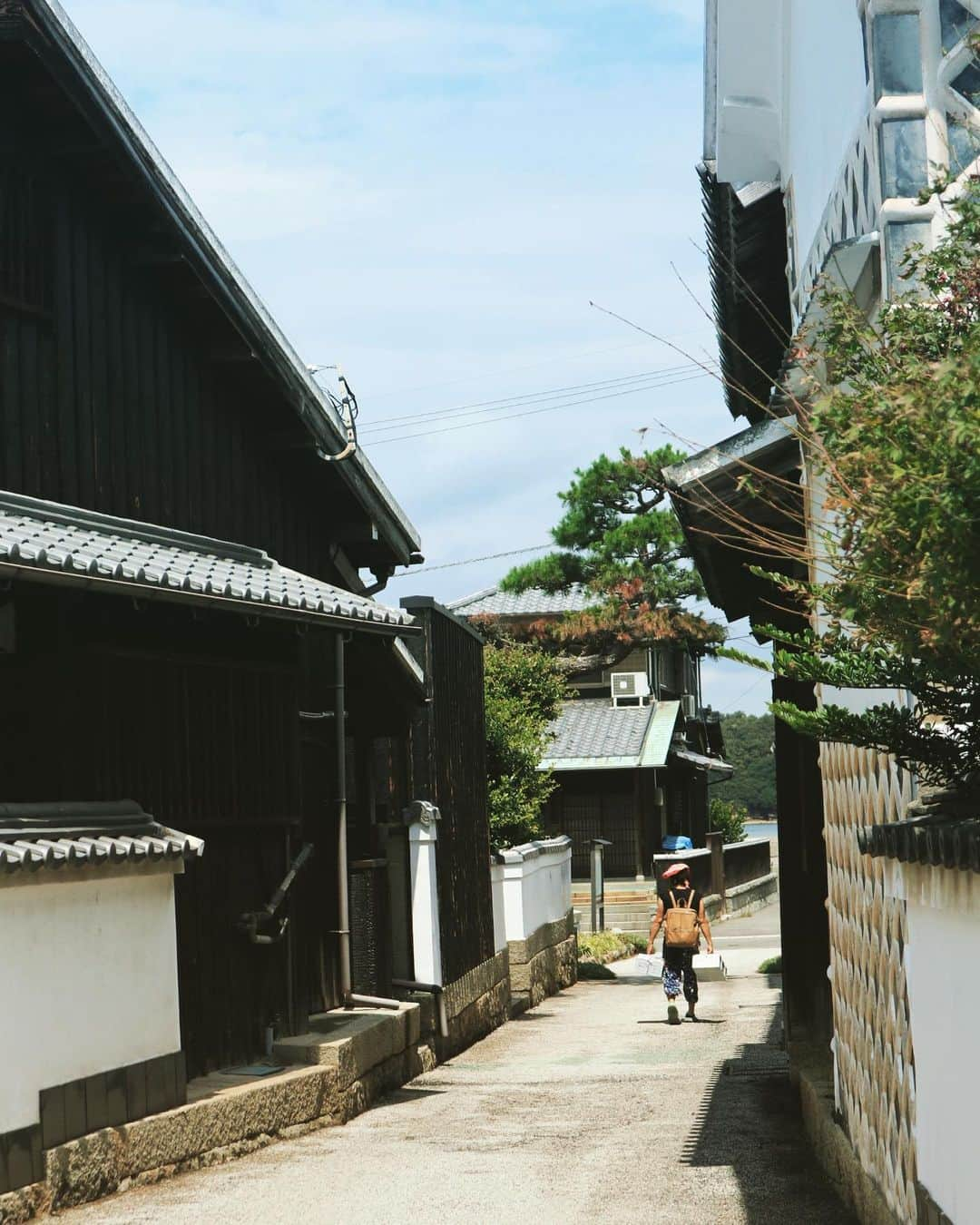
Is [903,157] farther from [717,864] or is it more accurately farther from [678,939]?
[717,864]

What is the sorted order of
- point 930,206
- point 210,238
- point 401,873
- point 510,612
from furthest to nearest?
1. point 510,612
2. point 401,873
3. point 210,238
4. point 930,206

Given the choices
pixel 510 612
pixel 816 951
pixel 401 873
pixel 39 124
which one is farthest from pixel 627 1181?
pixel 510 612

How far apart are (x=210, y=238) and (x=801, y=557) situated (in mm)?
8400

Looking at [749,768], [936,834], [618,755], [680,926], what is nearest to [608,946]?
[680,926]

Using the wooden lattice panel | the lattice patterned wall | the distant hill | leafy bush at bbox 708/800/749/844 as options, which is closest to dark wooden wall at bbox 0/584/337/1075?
the wooden lattice panel

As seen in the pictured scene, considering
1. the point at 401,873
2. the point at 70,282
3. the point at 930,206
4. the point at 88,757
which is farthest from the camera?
the point at 401,873

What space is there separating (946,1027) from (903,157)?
321 centimetres

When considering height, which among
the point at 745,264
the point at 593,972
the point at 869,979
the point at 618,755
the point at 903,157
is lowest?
the point at 593,972

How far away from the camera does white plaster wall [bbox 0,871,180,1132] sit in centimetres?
769

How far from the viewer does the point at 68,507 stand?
1020cm

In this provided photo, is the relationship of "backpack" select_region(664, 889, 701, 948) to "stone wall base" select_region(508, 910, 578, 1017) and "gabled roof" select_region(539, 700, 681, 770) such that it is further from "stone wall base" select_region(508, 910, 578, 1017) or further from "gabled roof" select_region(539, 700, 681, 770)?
"gabled roof" select_region(539, 700, 681, 770)

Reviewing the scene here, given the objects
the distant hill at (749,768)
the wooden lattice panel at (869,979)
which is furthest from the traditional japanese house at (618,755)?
the distant hill at (749,768)

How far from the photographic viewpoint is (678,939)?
18.5 metres

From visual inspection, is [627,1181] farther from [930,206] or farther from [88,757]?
[930,206]
